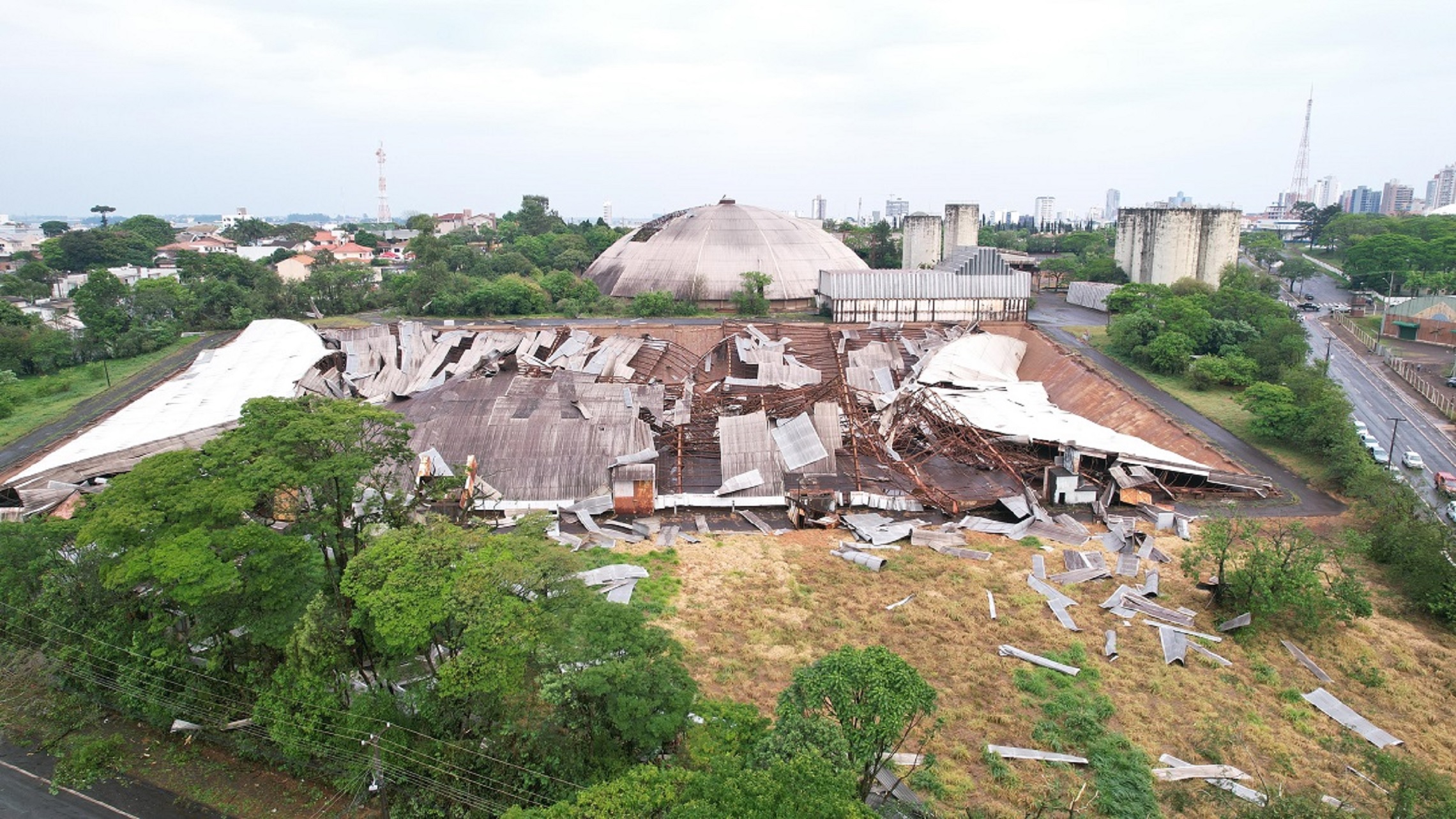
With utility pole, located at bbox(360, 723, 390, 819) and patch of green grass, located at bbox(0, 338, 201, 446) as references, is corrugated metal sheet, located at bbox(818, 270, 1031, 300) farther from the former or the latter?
utility pole, located at bbox(360, 723, 390, 819)

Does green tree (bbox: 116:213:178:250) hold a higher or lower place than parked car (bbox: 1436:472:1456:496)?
higher

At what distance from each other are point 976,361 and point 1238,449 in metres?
14.4

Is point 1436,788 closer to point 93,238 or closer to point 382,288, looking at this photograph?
point 382,288

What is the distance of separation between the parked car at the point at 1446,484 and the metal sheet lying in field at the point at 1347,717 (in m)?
16.8

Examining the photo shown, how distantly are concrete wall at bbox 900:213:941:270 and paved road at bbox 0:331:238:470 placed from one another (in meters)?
59.9

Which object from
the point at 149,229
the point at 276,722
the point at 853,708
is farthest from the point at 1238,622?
the point at 149,229

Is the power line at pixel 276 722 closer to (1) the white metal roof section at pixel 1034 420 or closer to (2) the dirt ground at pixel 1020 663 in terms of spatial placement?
(2) the dirt ground at pixel 1020 663

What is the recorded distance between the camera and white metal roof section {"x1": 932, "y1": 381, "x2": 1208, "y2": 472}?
32781 millimetres

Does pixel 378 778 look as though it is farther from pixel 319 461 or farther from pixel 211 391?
pixel 211 391

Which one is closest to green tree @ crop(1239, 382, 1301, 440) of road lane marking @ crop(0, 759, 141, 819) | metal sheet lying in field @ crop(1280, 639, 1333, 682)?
metal sheet lying in field @ crop(1280, 639, 1333, 682)

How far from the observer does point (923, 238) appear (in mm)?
81562

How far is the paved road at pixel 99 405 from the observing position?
3406 cm

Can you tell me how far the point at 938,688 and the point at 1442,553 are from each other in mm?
16119

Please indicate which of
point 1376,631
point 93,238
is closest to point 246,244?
A: point 93,238
